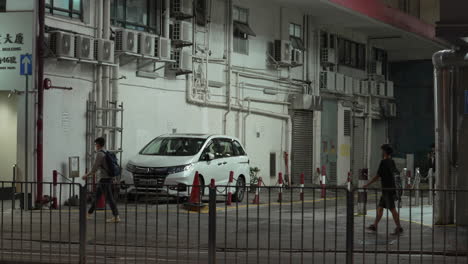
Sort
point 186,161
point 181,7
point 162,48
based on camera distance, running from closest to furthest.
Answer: point 186,161 < point 162,48 < point 181,7

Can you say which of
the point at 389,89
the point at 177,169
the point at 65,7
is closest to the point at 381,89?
the point at 389,89

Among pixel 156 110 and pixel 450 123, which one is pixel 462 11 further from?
pixel 156 110

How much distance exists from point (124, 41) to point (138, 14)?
181cm

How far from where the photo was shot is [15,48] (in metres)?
19.9

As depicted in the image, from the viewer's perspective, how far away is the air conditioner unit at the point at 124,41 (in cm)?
2250

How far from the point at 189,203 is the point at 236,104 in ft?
59.8

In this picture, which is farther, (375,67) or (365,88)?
(375,67)

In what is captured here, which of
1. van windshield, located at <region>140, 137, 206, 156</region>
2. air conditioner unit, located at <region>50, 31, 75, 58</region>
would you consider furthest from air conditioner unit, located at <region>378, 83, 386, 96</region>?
air conditioner unit, located at <region>50, 31, 75, 58</region>

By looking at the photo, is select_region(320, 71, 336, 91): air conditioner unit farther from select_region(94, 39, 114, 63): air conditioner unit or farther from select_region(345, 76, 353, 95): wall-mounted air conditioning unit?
select_region(94, 39, 114, 63): air conditioner unit

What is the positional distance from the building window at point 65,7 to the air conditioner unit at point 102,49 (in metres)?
0.86

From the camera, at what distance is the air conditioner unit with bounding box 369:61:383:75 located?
38969mm

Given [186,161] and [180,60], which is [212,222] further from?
[180,60]

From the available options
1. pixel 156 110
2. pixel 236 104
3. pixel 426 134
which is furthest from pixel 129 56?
pixel 426 134

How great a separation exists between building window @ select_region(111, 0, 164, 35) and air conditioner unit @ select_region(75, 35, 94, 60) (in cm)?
205
